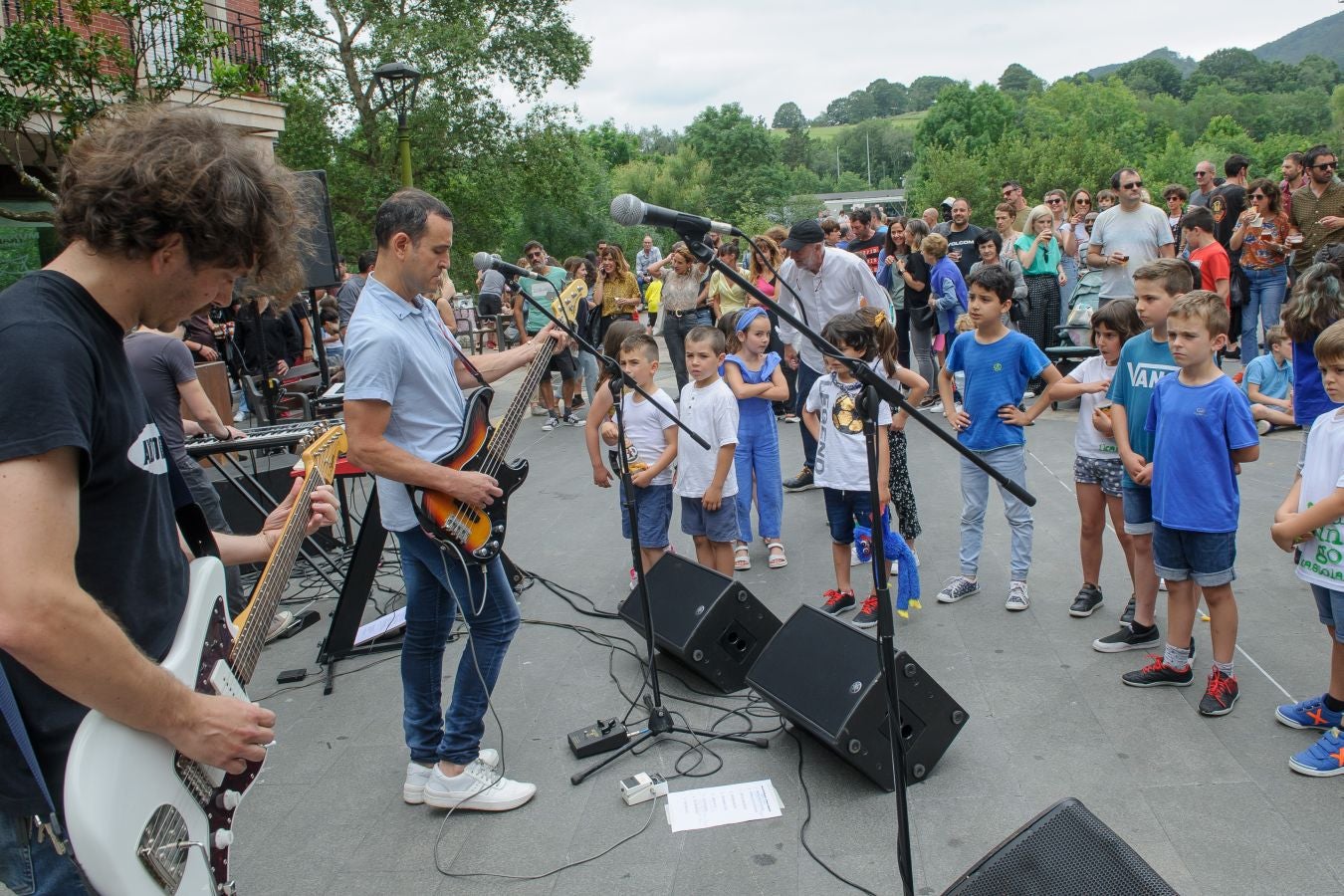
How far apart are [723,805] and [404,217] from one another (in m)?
2.33

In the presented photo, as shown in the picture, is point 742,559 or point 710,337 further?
point 742,559

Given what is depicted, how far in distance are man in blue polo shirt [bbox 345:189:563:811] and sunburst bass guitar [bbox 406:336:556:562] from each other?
1.8 inches

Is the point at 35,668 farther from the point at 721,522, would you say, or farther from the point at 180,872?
the point at 721,522

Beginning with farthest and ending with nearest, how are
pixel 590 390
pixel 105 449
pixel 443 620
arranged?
1. pixel 590 390
2. pixel 443 620
3. pixel 105 449

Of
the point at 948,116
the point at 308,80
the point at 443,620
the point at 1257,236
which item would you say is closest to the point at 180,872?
the point at 443,620

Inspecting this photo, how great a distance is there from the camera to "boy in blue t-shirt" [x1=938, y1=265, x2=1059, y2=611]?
16.3 ft

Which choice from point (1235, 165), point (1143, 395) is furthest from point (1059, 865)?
A: point (1235, 165)

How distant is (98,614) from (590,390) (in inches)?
435

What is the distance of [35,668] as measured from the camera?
1513mm

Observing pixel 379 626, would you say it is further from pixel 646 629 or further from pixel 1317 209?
pixel 1317 209

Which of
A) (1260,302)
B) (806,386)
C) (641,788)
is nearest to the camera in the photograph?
(641,788)

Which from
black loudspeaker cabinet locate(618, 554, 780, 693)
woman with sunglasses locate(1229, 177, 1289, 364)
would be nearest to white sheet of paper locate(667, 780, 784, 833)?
black loudspeaker cabinet locate(618, 554, 780, 693)

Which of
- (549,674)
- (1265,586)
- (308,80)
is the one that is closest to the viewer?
(549,674)

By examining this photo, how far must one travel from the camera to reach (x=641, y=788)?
11.4 ft
